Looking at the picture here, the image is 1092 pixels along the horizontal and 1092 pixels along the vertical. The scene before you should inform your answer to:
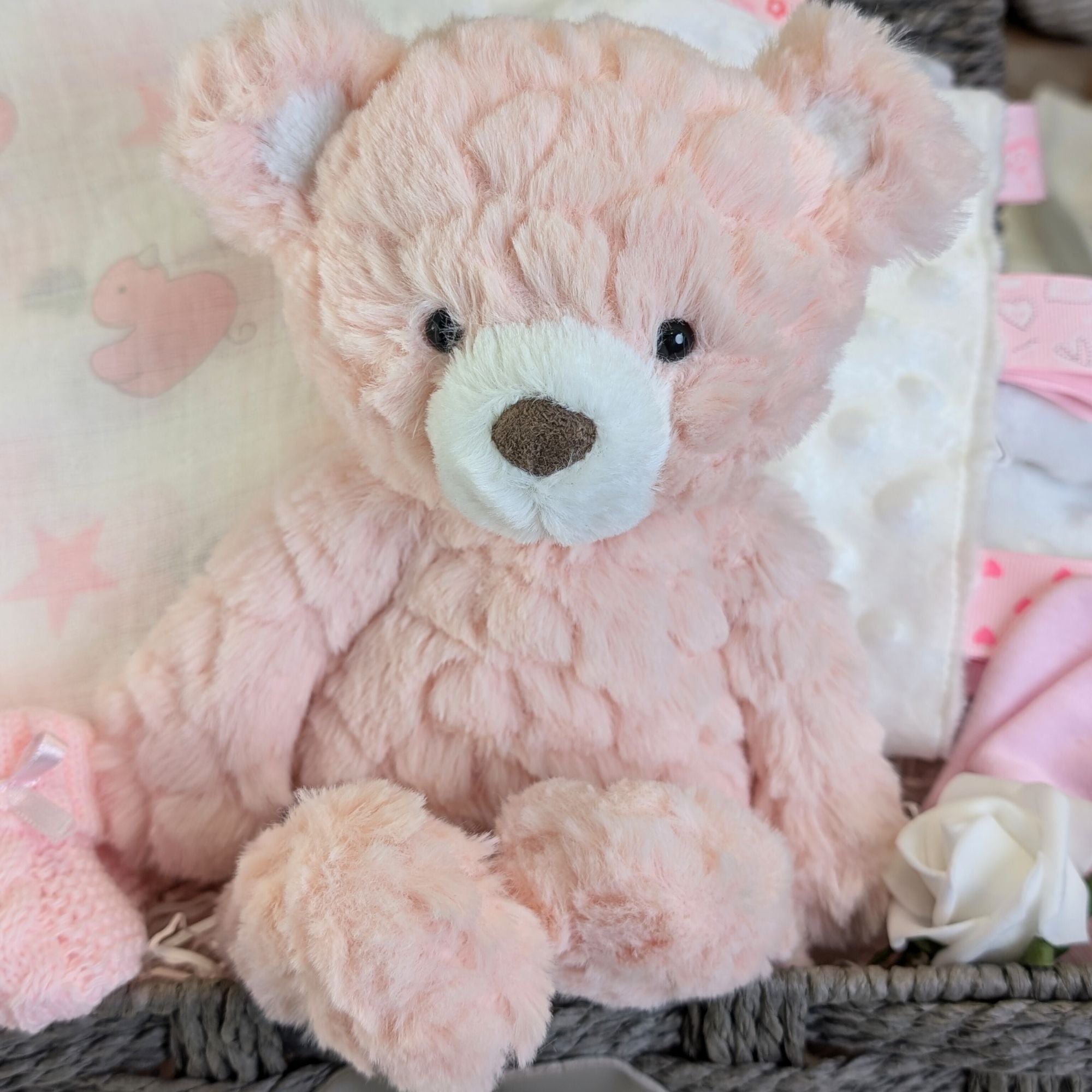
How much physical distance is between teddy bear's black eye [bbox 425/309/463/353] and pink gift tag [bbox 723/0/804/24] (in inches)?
24.4

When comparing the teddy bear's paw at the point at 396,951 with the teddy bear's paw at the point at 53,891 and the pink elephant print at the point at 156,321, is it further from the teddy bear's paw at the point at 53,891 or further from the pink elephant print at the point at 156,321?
the pink elephant print at the point at 156,321

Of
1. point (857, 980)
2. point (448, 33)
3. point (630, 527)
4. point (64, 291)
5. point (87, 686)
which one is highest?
point (448, 33)

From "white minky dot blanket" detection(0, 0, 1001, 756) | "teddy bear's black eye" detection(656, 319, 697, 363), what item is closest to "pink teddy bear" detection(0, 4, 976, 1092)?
"teddy bear's black eye" detection(656, 319, 697, 363)

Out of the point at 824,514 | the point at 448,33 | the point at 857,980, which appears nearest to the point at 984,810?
the point at 857,980

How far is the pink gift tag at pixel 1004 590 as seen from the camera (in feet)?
2.79

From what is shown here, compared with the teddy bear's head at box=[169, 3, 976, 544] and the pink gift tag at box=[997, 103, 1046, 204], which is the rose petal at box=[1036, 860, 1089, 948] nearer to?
the teddy bear's head at box=[169, 3, 976, 544]

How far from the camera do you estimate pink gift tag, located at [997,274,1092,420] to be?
0.90 meters

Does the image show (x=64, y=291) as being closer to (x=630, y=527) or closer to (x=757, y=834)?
(x=630, y=527)

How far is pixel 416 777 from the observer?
0.62 meters

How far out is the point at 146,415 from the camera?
0.84m

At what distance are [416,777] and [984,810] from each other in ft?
1.16

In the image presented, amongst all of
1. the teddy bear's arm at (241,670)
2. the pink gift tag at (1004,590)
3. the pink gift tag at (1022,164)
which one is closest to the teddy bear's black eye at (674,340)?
the teddy bear's arm at (241,670)

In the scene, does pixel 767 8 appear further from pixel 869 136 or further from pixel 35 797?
pixel 35 797

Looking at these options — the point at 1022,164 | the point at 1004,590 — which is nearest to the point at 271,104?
the point at 1004,590
